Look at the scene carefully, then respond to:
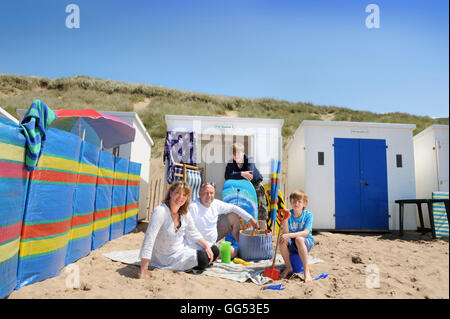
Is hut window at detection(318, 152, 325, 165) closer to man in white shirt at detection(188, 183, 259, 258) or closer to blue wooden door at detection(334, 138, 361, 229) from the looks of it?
blue wooden door at detection(334, 138, 361, 229)

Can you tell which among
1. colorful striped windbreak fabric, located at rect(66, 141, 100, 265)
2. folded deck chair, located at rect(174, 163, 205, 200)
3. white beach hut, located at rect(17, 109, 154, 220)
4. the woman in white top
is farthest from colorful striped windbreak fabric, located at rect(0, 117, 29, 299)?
white beach hut, located at rect(17, 109, 154, 220)

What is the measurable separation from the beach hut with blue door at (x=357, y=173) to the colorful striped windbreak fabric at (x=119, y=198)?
451 centimetres

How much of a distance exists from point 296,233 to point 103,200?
3.07m

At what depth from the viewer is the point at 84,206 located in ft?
11.8

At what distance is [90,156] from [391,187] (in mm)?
7254

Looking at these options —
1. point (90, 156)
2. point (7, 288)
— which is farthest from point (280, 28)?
point (7, 288)

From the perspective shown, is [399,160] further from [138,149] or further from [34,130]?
[34,130]

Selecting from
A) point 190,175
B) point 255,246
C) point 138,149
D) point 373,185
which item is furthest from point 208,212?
point 373,185

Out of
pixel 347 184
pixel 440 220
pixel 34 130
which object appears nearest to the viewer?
pixel 34 130

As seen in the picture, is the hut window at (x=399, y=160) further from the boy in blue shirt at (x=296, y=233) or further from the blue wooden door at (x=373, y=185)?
the boy in blue shirt at (x=296, y=233)

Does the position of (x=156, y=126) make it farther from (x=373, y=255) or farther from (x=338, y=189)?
(x=373, y=255)

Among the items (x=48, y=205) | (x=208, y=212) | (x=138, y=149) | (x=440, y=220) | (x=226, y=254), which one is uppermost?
(x=138, y=149)

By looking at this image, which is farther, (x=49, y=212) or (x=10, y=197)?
(x=49, y=212)
